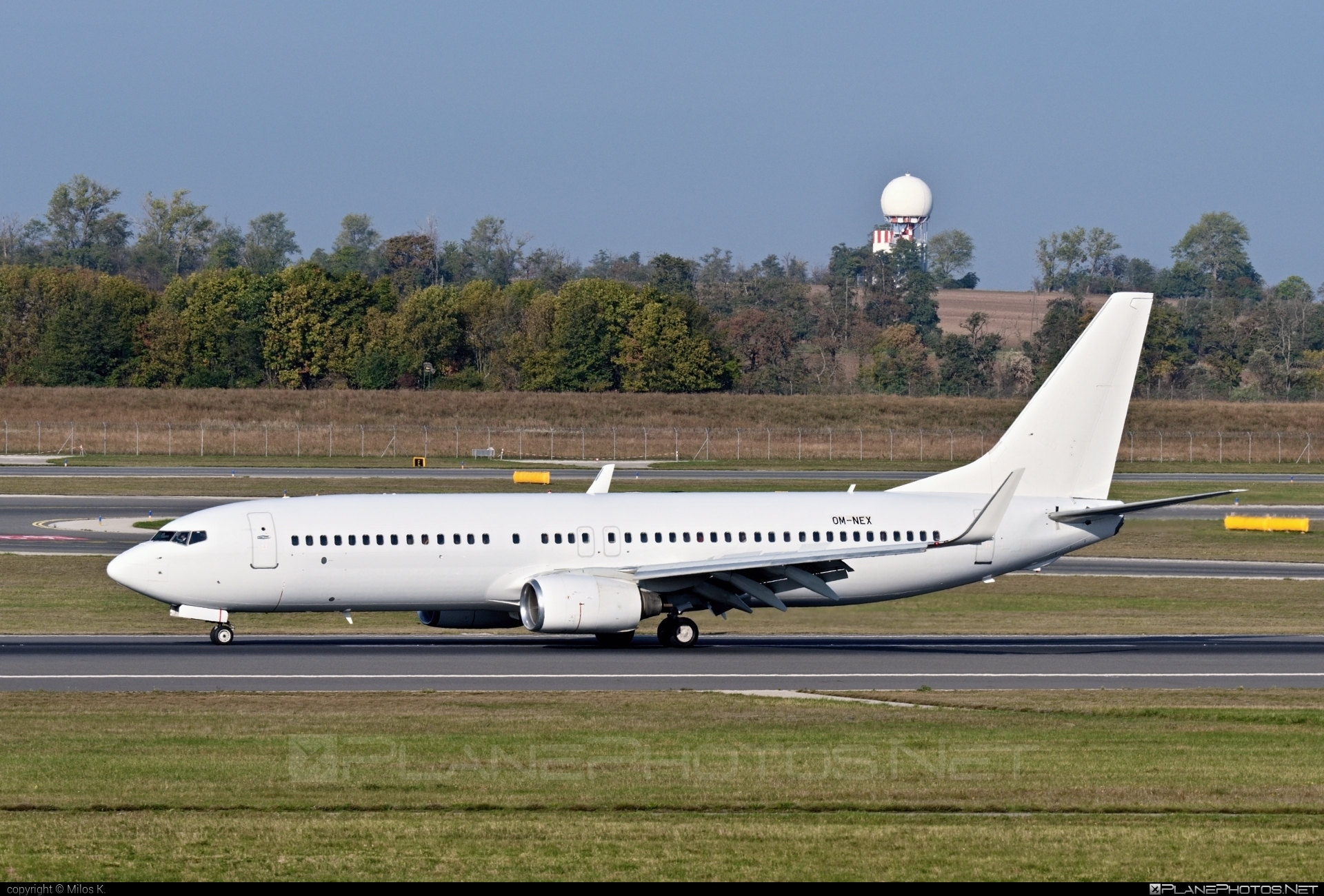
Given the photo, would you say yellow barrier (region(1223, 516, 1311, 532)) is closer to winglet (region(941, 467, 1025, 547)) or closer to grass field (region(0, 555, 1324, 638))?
grass field (region(0, 555, 1324, 638))

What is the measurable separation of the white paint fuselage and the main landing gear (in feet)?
4.67

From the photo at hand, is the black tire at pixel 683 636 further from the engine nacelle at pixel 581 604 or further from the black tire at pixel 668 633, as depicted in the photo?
the engine nacelle at pixel 581 604

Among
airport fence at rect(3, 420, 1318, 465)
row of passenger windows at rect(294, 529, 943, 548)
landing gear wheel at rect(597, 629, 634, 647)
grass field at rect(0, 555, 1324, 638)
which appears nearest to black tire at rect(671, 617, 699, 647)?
landing gear wheel at rect(597, 629, 634, 647)

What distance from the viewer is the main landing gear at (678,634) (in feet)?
125

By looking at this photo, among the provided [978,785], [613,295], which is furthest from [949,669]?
[613,295]

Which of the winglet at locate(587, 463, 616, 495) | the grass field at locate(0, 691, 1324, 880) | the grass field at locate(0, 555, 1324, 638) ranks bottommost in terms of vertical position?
the grass field at locate(0, 555, 1324, 638)

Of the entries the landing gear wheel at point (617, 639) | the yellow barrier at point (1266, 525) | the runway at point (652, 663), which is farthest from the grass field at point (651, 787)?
the yellow barrier at point (1266, 525)

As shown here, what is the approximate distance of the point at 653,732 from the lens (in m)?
24.1

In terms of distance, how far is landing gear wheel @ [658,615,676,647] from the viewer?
38031 millimetres

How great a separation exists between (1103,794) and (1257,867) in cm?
422

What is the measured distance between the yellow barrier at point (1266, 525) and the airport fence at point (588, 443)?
4277 centimetres

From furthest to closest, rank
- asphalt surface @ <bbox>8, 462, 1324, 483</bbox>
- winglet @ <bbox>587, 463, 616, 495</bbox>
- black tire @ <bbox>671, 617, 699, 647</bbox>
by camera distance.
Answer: asphalt surface @ <bbox>8, 462, 1324, 483</bbox>, winglet @ <bbox>587, 463, 616, 495</bbox>, black tire @ <bbox>671, 617, 699, 647</bbox>

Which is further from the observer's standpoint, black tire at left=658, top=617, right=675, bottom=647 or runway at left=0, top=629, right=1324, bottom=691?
black tire at left=658, top=617, right=675, bottom=647

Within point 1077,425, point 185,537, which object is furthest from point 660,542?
point 1077,425
